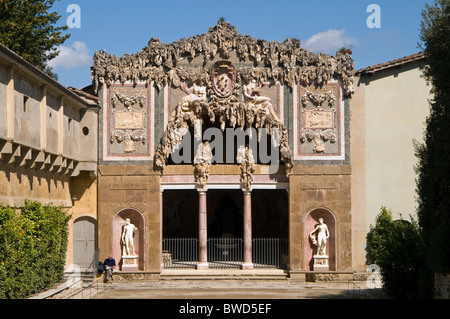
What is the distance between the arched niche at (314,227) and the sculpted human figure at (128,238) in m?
7.83

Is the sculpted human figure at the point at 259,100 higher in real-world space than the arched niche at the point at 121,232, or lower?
higher

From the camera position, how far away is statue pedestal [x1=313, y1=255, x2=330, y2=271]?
34219 millimetres

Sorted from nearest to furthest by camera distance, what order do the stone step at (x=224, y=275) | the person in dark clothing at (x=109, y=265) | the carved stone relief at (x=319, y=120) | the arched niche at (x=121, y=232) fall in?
1. the person in dark clothing at (x=109, y=265)
2. the stone step at (x=224, y=275)
3. the arched niche at (x=121, y=232)
4. the carved stone relief at (x=319, y=120)

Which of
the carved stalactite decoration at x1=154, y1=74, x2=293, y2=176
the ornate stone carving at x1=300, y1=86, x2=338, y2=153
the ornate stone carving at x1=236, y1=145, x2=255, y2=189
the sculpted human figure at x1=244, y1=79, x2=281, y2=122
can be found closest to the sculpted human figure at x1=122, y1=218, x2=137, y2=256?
the carved stalactite decoration at x1=154, y1=74, x2=293, y2=176

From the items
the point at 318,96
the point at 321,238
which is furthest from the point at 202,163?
the point at 321,238

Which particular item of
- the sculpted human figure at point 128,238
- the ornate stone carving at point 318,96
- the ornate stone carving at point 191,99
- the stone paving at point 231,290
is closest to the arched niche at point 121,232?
the sculpted human figure at point 128,238

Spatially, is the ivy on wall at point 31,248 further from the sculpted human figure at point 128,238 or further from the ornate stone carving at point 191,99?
the ornate stone carving at point 191,99

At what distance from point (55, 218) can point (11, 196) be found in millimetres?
3484

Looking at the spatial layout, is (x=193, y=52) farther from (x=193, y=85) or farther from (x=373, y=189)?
(x=373, y=189)

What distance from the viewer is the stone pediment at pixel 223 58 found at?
1364 inches

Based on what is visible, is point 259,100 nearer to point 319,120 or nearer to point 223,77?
point 223,77

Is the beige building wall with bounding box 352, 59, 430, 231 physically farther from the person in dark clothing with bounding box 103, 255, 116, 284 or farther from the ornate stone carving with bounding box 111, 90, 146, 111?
the person in dark clothing with bounding box 103, 255, 116, 284

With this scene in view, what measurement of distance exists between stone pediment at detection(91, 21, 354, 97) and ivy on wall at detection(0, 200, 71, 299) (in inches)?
289

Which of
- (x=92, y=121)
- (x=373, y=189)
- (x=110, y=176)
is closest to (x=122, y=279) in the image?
(x=110, y=176)
